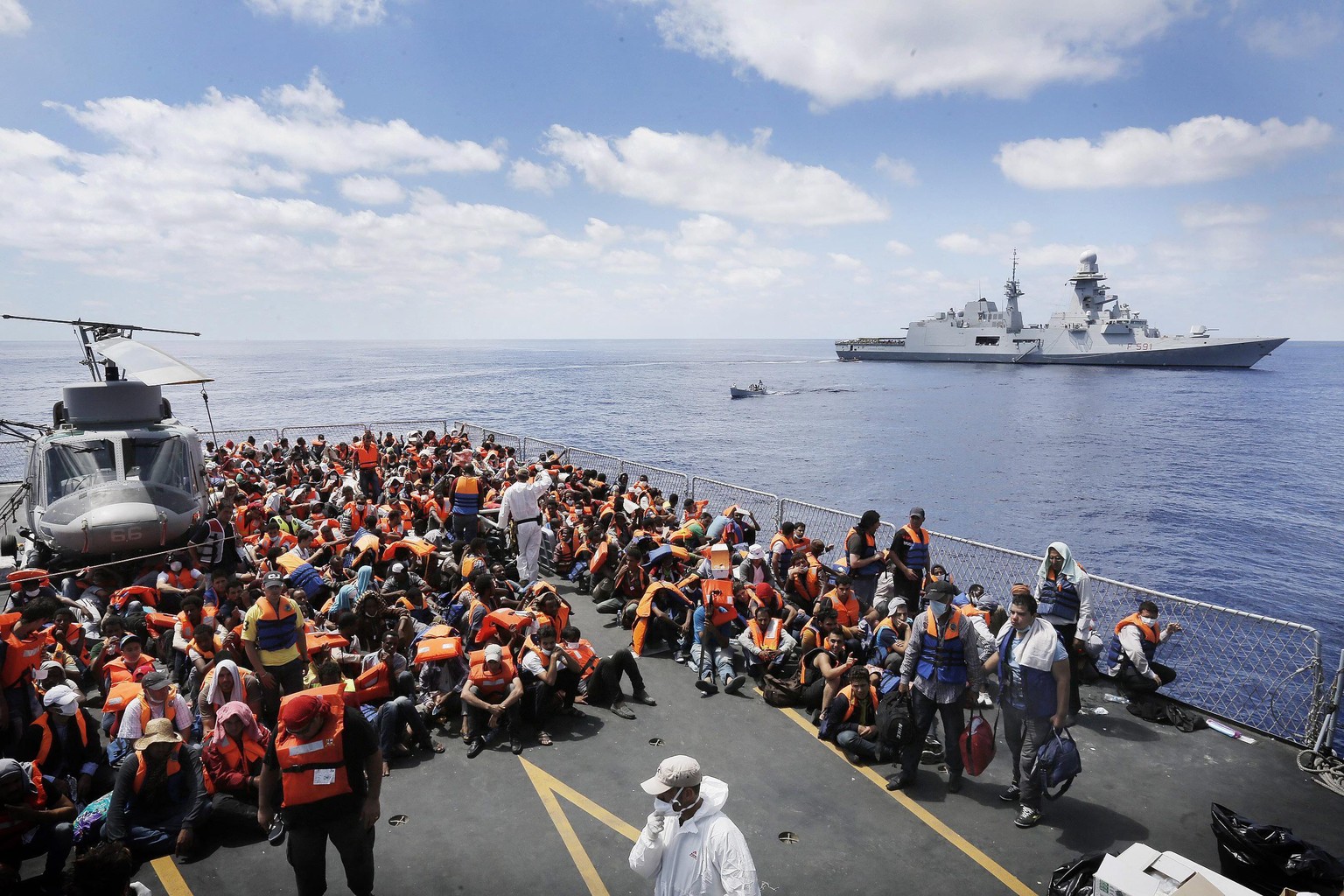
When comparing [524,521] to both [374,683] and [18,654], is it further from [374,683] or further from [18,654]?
[18,654]

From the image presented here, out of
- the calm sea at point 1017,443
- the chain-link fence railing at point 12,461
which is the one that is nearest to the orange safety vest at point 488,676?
the calm sea at point 1017,443

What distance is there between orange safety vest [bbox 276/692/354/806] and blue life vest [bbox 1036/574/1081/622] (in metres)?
7.10

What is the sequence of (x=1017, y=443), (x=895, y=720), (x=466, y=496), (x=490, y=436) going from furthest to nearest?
(x=1017, y=443) → (x=490, y=436) → (x=466, y=496) → (x=895, y=720)

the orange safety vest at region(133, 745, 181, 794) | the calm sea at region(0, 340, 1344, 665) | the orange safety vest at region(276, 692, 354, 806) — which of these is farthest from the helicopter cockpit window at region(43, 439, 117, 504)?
the calm sea at region(0, 340, 1344, 665)

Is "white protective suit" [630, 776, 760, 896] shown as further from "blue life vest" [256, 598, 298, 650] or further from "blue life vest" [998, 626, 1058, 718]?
"blue life vest" [256, 598, 298, 650]

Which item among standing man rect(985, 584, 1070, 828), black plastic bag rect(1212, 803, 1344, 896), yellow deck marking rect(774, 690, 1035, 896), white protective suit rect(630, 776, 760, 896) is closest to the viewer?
white protective suit rect(630, 776, 760, 896)

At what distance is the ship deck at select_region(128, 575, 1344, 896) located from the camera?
17.9 ft

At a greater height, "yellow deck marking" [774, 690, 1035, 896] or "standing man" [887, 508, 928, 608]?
"standing man" [887, 508, 928, 608]

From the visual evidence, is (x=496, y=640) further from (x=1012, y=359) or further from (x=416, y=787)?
(x=1012, y=359)

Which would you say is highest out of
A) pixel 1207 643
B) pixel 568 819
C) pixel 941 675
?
pixel 941 675

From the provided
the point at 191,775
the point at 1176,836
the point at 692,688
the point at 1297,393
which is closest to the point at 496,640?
the point at 692,688

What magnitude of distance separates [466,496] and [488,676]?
18.9 feet

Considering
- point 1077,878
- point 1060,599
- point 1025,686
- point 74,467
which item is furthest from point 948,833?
point 74,467

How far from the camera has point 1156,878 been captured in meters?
4.18
